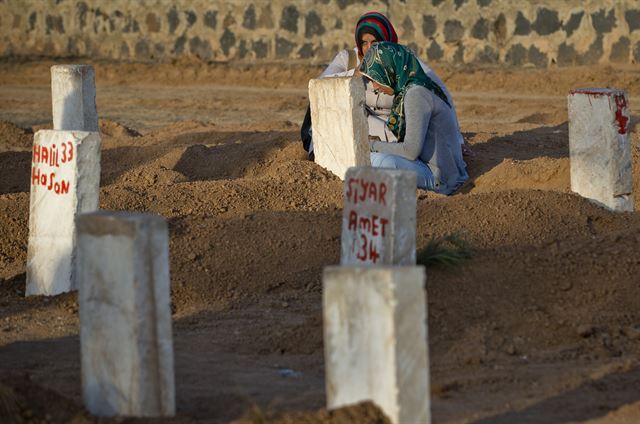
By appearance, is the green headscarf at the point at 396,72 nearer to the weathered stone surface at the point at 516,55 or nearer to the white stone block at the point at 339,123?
the white stone block at the point at 339,123

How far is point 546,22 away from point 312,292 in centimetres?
931

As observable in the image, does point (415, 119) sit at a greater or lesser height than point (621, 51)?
lesser

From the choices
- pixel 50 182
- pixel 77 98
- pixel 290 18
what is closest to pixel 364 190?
pixel 50 182

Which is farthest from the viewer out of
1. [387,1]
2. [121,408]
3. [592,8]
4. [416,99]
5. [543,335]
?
[387,1]

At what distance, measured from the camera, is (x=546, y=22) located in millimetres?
15289

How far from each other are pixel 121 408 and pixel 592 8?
11465 mm

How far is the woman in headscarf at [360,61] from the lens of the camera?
31.5 feet

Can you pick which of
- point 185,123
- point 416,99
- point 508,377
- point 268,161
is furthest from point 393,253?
point 185,123

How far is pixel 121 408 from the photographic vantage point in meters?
4.68

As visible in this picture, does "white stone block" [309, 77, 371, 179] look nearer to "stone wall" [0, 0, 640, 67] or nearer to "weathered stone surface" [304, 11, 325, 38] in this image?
"stone wall" [0, 0, 640, 67]

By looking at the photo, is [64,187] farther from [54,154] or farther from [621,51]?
[621,51]

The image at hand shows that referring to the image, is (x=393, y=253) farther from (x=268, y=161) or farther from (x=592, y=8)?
(x=592, y=8)

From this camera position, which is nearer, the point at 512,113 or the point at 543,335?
the point at 543,335

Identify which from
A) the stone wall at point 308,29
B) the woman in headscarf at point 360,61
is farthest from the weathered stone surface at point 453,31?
the woman in headscarf at point 360,61
